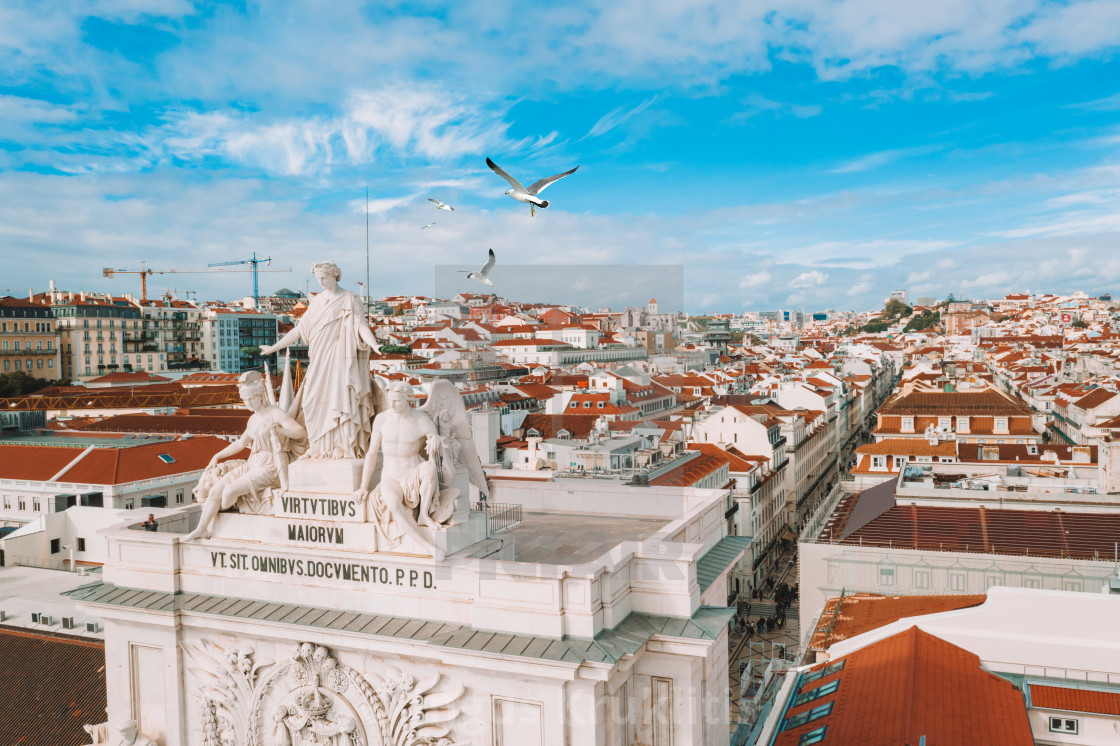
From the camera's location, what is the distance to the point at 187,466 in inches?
1843

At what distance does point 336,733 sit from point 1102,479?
124 feet

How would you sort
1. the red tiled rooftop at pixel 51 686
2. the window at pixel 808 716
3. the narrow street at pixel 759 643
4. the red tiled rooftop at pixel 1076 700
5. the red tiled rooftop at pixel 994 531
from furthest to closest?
the narrow street at pixel 759 643, the red tiled rooftop at pixel 994 531, the red tiled rooftop at pixel 51 686, the window at pixel 808 716, the red tiled rooftop at pixel 1076 700

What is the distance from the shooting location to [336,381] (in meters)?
13.4

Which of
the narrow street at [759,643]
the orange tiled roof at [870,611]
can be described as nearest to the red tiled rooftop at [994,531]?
the orange tiled roof at [870,611]

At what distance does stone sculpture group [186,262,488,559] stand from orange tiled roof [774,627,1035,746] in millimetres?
10002

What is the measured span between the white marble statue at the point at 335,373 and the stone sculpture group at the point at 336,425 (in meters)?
0.02

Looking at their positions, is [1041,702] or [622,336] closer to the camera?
[1041,702]

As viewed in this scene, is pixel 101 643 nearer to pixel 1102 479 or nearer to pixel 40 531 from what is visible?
pixel 40 531

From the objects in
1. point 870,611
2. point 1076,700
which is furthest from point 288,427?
point 870,611

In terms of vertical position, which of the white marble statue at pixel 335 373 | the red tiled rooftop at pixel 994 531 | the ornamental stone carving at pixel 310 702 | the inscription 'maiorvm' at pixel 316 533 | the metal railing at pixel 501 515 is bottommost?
the red tiled rooftop at pixel 994 531

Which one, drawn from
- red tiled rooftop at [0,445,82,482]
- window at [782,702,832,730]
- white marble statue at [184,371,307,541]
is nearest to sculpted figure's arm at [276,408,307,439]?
white marble statue at [184,371,307,541]

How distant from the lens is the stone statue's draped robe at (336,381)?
13.3 metres

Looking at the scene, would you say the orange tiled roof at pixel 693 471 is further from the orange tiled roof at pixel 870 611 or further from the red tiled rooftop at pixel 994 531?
the orange tiled roof at pixel 870 611

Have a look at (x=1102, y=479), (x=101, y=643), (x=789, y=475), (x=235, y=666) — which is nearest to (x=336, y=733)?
(x=235, y=666)
